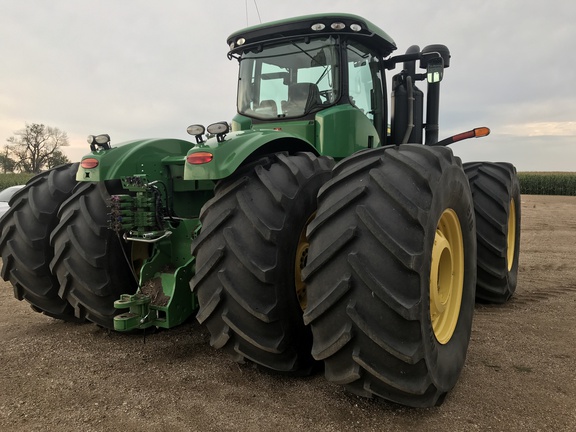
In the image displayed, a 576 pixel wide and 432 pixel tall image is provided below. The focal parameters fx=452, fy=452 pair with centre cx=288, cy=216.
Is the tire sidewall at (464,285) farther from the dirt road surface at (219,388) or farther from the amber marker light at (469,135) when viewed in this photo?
the amber marker light at (469,135)

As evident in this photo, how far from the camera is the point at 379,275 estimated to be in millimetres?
2074

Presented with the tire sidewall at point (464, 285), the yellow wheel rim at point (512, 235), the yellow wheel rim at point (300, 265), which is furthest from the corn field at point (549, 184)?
the yellow wheel rim at point (300, 265)

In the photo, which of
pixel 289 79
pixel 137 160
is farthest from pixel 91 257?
pixel 289 79

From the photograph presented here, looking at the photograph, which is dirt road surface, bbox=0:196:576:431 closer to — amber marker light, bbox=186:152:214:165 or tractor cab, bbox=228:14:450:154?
amber marker light, bbox=186:152:214:165

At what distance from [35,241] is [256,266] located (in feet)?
7.03

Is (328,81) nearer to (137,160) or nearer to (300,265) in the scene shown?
(137,160)

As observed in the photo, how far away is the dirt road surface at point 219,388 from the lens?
7.71 feet

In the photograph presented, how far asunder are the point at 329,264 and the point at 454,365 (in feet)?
3.42

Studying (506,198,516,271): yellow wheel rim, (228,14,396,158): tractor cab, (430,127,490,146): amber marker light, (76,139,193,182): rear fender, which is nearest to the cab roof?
(228,14,396,158): tractor cab

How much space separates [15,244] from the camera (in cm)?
362

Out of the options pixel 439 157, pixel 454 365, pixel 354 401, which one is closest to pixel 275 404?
pixel 354 401

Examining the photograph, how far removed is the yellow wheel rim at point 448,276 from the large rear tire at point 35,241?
2937 mm

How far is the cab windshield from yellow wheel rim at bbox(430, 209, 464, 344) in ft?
5.25

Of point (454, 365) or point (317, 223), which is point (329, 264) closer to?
point (317, 223)
